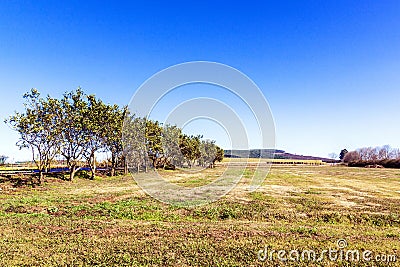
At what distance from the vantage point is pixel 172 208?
667 inches

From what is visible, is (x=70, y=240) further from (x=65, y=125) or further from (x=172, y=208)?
(x=65, y=125)

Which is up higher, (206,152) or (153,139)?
(153,139)

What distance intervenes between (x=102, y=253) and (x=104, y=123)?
33.4 metres

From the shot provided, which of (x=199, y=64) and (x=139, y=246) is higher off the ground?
(x=199, y=64)

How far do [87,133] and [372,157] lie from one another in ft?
556

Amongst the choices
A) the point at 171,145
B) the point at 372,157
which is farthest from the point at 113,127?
the point at 372,157

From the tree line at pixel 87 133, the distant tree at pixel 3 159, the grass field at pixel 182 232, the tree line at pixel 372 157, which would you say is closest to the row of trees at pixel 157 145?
the tree line at pixel 87 133

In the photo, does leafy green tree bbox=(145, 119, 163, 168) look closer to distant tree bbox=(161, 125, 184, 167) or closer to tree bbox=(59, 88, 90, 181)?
distant tree bbox=(161, 125, 184, 167)

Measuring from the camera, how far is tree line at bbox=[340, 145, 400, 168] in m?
108

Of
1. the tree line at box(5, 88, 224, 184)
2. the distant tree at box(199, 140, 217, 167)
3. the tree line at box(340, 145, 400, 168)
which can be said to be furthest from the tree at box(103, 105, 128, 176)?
the tree line at box(340, 145, 400, 168)

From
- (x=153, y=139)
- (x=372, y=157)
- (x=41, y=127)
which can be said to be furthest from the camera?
(x=372, y=157)

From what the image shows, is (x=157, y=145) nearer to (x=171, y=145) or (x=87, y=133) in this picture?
(x=171, y=145)

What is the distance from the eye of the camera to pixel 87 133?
37.2 m

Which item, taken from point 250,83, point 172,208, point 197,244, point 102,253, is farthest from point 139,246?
point 250,83
